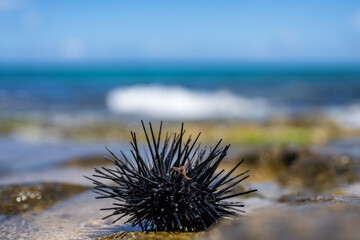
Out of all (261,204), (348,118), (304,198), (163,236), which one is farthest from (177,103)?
(163,236)

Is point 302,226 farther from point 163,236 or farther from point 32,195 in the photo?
point 32,195

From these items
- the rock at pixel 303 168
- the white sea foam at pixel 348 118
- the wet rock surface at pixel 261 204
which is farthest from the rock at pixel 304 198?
the white sea foam at pixel 348 118

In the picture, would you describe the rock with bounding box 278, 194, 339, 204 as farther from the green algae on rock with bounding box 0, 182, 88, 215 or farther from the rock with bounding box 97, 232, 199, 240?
the green algae on rock with bounding box 0, 182, 88, 215

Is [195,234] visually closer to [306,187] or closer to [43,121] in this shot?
[306,187]

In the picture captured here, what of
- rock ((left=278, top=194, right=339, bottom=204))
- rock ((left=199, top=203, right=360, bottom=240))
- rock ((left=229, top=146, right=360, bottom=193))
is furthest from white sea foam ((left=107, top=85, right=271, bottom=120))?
rock ((left=199, top=203, right=360, bottom=240))

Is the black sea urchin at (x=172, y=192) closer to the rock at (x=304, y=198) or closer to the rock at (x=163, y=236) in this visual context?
the rock at (x=163, y=236)
